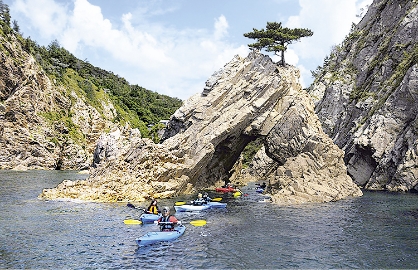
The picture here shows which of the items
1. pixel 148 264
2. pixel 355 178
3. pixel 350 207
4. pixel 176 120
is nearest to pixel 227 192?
pixel 176 120

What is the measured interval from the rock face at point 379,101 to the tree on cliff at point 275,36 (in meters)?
18.3

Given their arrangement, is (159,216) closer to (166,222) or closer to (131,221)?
(131,221)

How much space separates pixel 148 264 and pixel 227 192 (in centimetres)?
3099

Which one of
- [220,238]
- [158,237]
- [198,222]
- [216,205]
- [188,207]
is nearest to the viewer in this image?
[158,237]

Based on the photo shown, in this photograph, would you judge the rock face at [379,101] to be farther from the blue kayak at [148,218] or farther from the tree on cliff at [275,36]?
the blue kayak at [148,218]

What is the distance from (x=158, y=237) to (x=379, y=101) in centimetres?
5313

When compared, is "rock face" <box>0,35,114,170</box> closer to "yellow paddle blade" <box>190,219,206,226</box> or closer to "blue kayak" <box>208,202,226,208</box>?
"blue kayak" <box>208,202,226,208</box>

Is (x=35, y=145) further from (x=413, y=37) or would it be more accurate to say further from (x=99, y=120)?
(x=413, y=37)

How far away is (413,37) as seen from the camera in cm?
6456

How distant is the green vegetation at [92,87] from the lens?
10062 centimetres

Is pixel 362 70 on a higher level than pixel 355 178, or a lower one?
higher

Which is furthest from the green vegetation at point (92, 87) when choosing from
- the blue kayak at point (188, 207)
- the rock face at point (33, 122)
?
the blue kayak at point (188, 207)

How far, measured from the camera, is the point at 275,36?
2026 inches


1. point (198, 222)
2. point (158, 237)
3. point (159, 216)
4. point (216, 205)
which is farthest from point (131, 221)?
point (216, 205)
